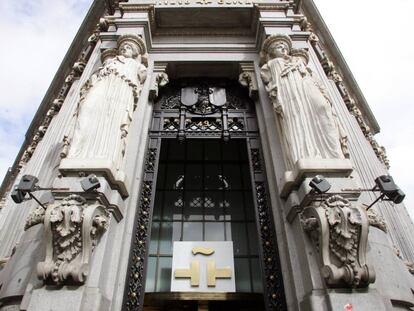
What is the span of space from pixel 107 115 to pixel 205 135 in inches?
101

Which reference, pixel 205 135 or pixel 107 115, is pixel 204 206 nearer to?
pixel 205 135

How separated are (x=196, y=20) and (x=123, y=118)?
4699mm

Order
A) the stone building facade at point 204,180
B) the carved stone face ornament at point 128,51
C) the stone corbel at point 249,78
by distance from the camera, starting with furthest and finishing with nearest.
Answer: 1. the stone corbel at point 249,78
2. the carved stone face ornament at point 128,51
3. the stone building facade at point 204,180

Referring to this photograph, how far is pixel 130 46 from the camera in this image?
7648mm

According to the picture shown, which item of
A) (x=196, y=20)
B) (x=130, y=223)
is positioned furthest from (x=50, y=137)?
(x=196, y=20)

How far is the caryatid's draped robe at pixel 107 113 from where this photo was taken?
5.59 metres

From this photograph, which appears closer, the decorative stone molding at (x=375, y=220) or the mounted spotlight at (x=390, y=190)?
the mounted spotlight at (x=390, y=190)

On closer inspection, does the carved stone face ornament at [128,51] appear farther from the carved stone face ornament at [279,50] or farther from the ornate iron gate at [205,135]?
the carved stone face ornament at [279,50]

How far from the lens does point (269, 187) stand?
6480mm

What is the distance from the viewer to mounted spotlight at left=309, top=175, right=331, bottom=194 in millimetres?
4715

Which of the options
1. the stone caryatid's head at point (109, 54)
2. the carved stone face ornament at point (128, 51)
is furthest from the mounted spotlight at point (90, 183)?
the stone caryatid's head at point (109, 54)

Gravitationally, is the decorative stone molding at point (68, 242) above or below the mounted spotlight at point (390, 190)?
below

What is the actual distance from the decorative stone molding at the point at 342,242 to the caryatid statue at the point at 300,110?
1.25 m

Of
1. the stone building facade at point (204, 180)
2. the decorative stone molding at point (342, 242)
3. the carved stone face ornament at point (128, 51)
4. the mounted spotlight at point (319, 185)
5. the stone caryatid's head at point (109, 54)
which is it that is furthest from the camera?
the stone caryatid's head at point (109, 54)
